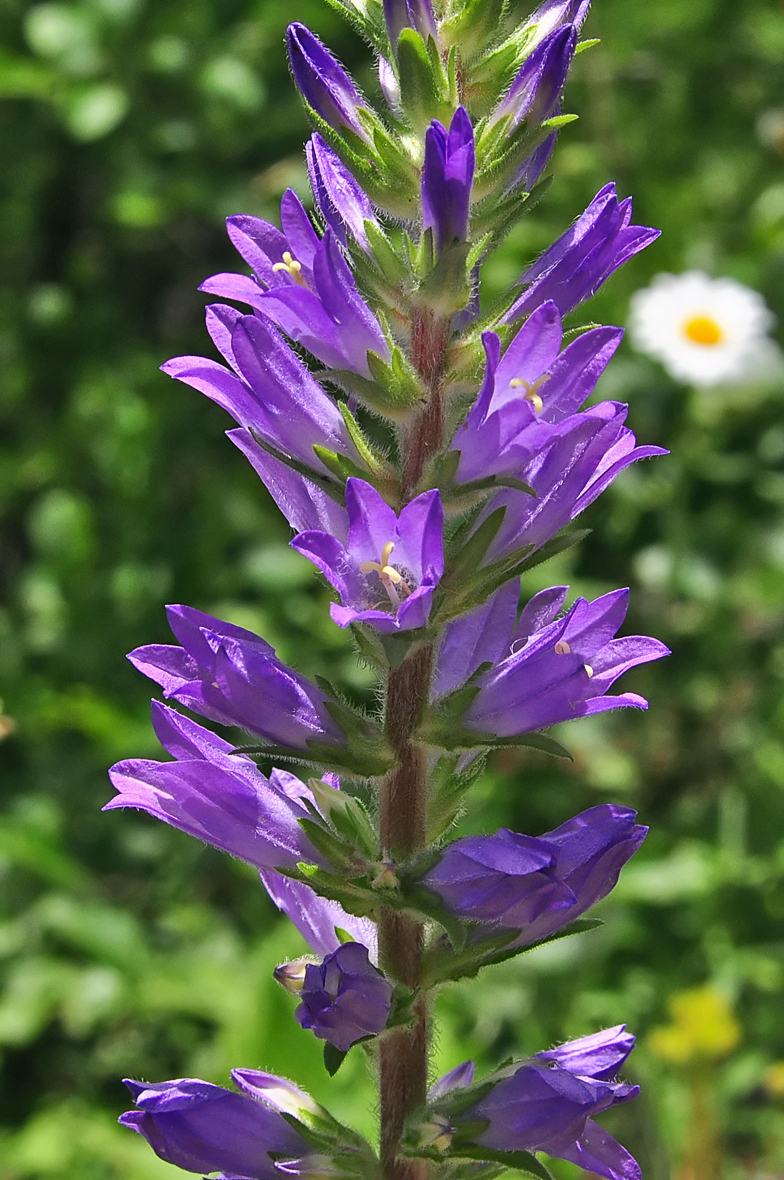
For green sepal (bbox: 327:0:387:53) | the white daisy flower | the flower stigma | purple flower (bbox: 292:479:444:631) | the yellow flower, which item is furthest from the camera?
the white daisy flower

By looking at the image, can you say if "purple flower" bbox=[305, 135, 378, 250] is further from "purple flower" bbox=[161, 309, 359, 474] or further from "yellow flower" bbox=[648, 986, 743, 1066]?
"yellow flower" bbox=[648, 986, 743, 1066]

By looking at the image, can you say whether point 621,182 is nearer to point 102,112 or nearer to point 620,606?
point 102,112

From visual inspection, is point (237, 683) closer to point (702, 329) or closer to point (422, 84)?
point (422, 84)

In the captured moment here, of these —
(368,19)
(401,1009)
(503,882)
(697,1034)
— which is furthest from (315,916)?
(697,1034)

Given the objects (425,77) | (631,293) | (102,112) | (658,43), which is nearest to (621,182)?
(631,293)

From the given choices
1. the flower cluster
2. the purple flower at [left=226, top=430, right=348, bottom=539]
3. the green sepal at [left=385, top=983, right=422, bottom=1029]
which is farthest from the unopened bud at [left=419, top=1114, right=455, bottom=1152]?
the purple flower at [left=226, top=430, right=348, bottom=539]
